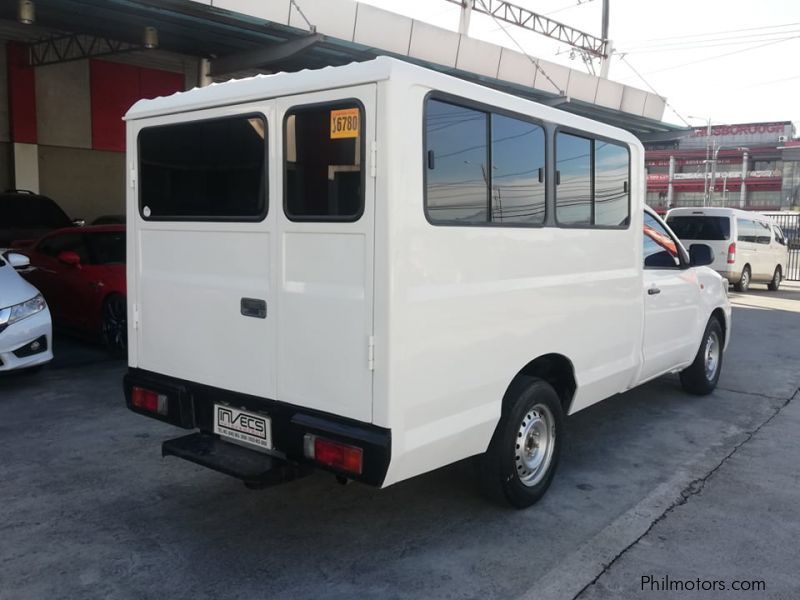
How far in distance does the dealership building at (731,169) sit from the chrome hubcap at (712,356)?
217 feet

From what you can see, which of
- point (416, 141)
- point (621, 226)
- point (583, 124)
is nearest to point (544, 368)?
point (621, 226)

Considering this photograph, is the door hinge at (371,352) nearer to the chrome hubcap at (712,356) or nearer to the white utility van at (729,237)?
the chrome hubcap at (712,356)

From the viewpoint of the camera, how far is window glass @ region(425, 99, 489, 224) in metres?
3.36

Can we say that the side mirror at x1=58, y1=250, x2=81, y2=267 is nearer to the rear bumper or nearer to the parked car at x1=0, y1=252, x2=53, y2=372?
the parked car at x1=0, y1=252, x2=53, y2=372

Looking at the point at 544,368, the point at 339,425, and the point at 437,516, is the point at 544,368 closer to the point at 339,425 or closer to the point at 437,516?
the point at 437,516

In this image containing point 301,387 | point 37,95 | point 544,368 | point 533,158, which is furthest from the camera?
point 37,95

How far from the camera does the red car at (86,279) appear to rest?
810 cm

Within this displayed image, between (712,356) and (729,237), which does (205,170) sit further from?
(729,237)

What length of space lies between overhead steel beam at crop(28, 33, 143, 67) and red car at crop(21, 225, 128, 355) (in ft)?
25.4

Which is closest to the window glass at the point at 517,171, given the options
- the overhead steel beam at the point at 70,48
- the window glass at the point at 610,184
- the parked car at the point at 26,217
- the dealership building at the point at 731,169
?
the window glass at the point at 610,184

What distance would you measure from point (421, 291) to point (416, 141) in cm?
67

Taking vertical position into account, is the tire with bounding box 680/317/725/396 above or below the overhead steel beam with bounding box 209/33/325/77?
below

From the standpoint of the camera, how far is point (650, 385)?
7570 millimetres

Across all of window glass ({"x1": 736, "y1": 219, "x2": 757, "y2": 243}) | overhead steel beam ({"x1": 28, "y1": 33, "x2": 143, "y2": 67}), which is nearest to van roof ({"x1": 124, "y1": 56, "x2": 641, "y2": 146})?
overhead steel beam ({"x1": 28, "y1": 33, "x2": 143, "y2": 67})
